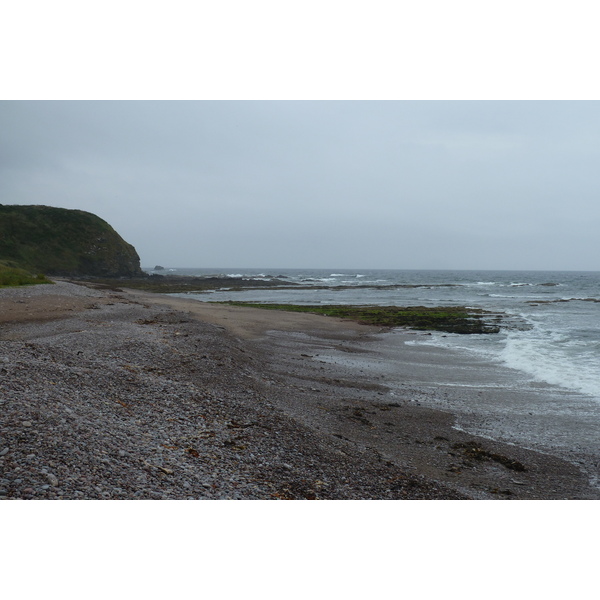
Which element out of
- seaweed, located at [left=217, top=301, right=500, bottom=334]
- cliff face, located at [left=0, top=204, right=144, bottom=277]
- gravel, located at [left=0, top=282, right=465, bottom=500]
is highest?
cliff face, located at [left=0, top=204, right=144, bottom=277]

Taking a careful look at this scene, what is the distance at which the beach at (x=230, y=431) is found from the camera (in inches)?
208

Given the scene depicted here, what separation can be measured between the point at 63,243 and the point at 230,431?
3072 inches

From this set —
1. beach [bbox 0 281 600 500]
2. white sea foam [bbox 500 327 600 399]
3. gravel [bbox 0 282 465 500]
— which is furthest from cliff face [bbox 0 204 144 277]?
white sea foam [bbox 500 327 600 399]

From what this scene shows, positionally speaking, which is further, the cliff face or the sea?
the cliff face

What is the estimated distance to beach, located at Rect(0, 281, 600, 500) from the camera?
17.3 feet

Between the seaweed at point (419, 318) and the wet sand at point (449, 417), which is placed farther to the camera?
the seaweed at point (419, 318)

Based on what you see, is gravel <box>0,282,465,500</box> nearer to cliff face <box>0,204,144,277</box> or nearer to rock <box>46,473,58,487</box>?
rock <box>46,473,58,487</box>

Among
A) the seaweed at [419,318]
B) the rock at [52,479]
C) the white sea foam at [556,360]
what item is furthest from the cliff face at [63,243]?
the rock at [52,479]

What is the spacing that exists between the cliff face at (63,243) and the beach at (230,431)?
62.7 meters

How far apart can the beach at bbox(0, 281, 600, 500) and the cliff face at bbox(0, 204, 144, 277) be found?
6267 centimetres

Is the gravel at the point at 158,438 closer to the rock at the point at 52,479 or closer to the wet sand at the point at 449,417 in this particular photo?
the rock at the point at 52,479

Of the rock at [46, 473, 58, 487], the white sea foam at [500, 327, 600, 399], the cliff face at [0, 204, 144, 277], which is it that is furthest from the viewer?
the cliff face at [0, 204, 144, 277]

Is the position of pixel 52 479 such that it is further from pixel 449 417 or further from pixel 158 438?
pixel 449 417

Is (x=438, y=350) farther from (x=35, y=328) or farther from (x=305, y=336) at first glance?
(x=35, y=328)
